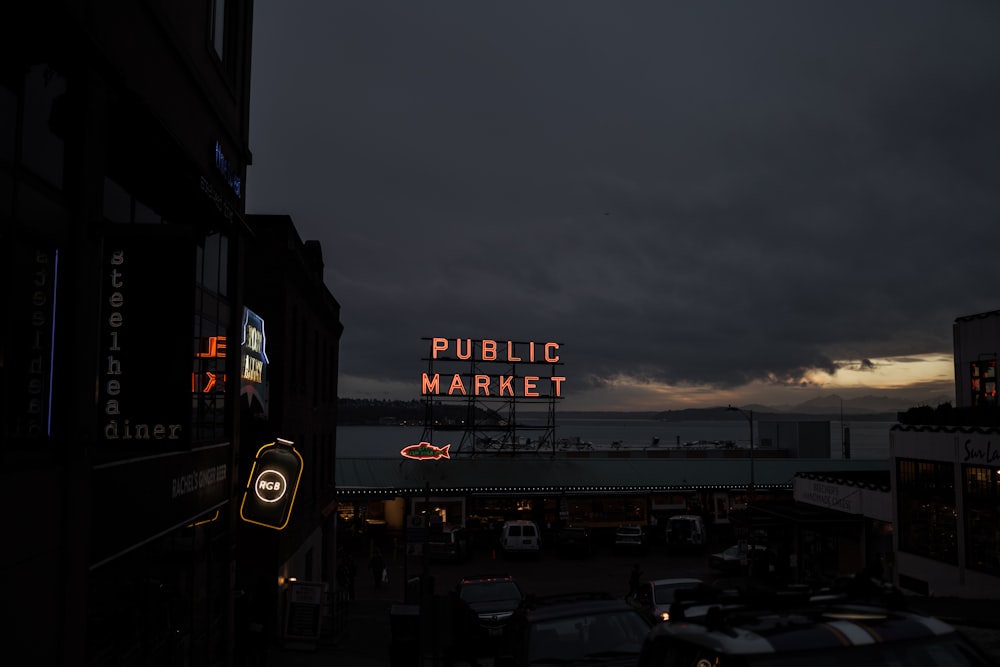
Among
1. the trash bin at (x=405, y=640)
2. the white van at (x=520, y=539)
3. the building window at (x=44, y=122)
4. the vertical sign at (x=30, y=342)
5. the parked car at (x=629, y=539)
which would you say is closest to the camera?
the vertical sign at (x=30, y=342)

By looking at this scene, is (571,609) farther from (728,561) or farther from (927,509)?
(728,561)

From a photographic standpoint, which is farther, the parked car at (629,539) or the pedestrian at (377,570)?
the parked car at (629,539)

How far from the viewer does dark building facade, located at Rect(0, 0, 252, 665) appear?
27.8 ft

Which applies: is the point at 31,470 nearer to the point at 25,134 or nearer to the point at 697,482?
the point at 25,134

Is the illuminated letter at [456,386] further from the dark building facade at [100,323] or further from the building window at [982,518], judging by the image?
the dark building facade at [100,323]

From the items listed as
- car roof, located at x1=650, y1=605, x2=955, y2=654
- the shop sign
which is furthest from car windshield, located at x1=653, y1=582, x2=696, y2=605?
car roof, located at x1=650, y1=605, x2=955, y2=654

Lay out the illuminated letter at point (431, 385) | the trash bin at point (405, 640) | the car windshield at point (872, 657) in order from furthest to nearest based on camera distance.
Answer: the illuminated letter at point (431, 385), the trash bin at point (405, 640), the car windshield at point (872, 657)

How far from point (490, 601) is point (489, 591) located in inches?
21.2

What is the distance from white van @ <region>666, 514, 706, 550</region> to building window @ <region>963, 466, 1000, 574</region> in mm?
18496

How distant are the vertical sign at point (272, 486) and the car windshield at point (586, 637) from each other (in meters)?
10.5

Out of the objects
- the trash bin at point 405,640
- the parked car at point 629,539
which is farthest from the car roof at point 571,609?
the parked car at point 629,539

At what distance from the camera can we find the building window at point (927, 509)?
94.5 feet

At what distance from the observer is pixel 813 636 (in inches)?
202

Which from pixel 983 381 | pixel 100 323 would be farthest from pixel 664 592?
pixel 983 381
